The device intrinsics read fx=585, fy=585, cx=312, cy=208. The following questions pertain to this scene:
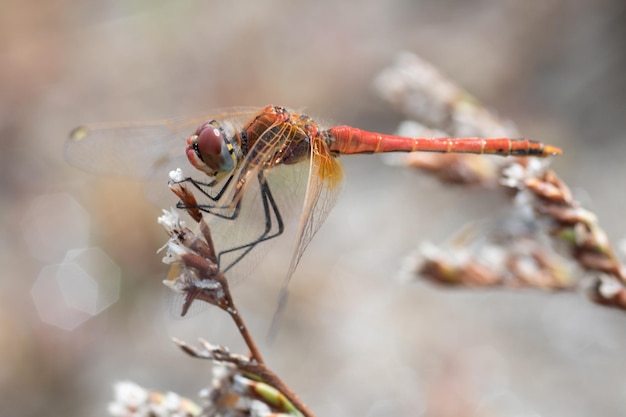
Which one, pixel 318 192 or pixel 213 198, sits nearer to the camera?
pixel 213 198

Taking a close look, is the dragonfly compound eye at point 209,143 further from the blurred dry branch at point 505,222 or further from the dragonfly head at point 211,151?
the blurred dry branch at point 505,222

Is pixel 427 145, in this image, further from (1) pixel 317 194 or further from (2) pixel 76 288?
(2) pixel 76 288

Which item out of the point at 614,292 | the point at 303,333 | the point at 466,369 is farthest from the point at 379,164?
the point at 614,292

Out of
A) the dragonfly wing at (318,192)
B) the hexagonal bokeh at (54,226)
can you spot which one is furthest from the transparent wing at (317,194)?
the hexagonal bokeh at (54,226)

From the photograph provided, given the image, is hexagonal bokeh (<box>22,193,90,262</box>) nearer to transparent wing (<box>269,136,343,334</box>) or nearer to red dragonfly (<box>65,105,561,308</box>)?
red dragonfly (<box>65,105,561,308</box>)

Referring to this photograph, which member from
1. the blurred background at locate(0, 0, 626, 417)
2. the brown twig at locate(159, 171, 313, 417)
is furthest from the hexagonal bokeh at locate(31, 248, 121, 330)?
the brown twig at locate(159, 171, 313, 417)

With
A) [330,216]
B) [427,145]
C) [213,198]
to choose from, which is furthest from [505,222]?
[330,216]
